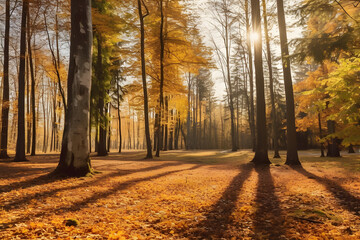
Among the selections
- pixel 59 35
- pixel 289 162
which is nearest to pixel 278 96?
pixel 289 162

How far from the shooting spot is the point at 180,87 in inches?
629

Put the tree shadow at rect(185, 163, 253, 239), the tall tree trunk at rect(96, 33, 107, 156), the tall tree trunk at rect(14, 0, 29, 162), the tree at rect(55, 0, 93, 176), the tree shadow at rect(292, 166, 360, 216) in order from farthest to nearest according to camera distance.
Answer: the tall tree trunk at rect(96, 33, 107, 156), the tall tree trunk at rect(14, 0, 29, 162), the tree at rect(55, 0, 93, 176), the tree shadow at rect(292, 166, 360, 216), the tree shadow at rect(185, 163, 253, 239)

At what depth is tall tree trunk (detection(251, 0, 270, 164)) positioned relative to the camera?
10336mm

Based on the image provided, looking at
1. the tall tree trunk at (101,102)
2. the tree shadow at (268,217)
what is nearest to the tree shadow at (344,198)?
the tree shadow at (268,217)

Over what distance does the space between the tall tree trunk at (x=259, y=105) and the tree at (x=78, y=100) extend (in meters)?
7.95

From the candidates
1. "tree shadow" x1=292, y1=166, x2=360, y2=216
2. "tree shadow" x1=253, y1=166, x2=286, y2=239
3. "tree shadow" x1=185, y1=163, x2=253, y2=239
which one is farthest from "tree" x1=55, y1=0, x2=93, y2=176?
"tree shadow" x1=292, y1=166, x2=360, y2=216

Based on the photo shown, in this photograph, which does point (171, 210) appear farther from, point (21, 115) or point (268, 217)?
point (21, 115)

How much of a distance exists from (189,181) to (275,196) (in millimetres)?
2547

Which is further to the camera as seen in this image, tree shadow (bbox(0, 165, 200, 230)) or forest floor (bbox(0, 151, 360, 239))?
tree shadow (bbox(0, 165, 200, 230))

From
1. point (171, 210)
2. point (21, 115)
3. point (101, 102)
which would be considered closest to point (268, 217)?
point (171, 210)

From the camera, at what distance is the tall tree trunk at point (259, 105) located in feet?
33.9

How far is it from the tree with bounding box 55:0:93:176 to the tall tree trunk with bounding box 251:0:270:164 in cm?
795

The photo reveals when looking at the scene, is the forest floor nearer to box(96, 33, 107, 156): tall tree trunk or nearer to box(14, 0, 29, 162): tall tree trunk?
box(14, 0, 29, 162): tall tree trunk

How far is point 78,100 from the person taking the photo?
5.89m
